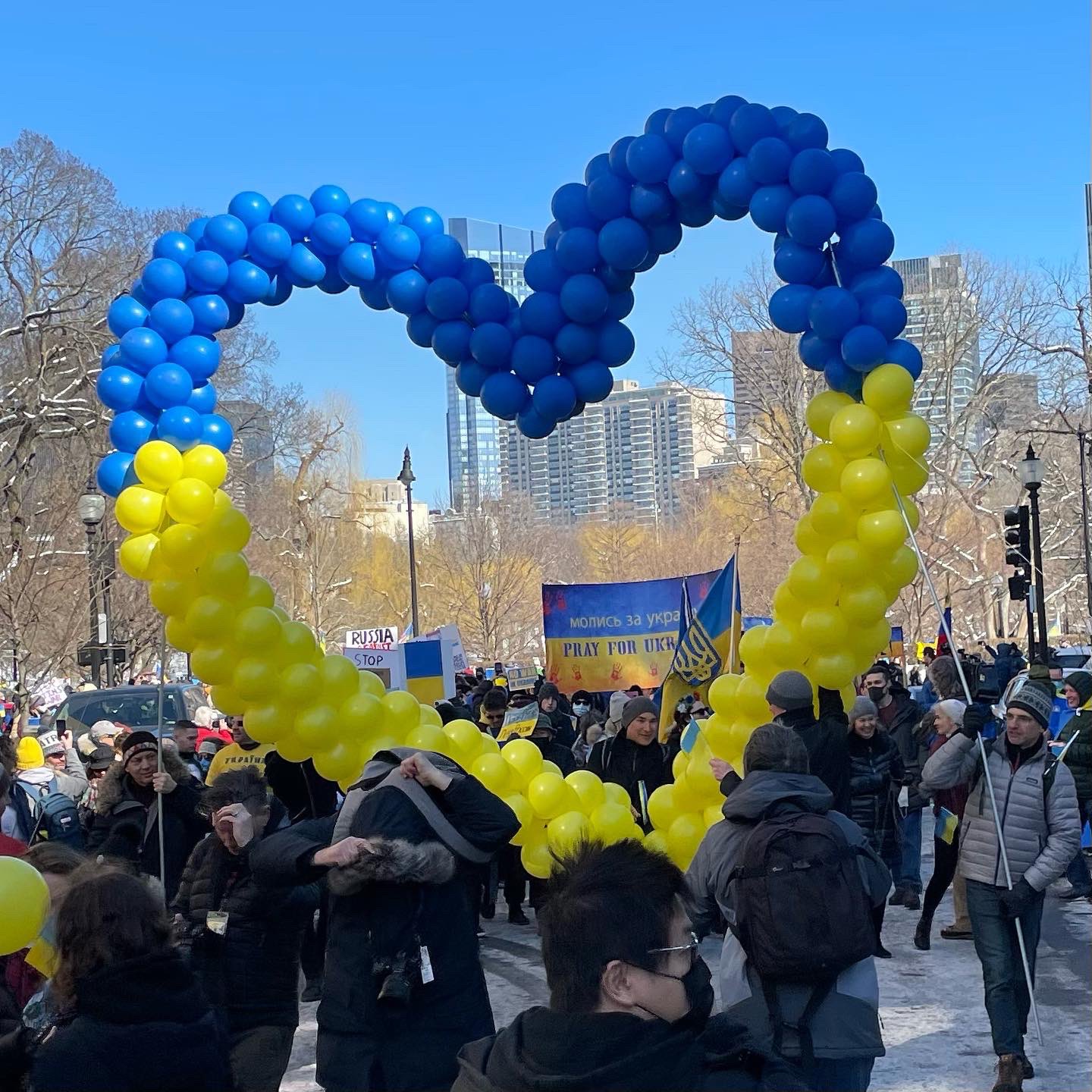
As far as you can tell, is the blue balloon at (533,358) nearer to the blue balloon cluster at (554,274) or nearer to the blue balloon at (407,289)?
the blue balloon cluster at (554,274)

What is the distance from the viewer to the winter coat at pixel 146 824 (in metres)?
7.31

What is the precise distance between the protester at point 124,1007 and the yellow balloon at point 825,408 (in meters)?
5.72

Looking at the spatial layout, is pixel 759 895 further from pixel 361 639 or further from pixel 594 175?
pixel 361 639

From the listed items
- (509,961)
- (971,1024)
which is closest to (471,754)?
(509,961)

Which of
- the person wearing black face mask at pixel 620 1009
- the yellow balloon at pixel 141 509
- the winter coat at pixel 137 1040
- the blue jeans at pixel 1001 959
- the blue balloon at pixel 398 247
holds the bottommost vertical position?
the blue jeans at pixel 1001 959

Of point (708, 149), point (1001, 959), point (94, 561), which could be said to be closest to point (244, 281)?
point (708, 149)

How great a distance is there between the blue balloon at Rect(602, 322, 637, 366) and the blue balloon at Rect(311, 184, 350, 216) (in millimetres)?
1870

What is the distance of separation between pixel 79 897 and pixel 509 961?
269 inches

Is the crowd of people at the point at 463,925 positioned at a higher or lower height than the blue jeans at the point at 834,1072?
higher

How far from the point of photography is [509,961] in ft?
32.1

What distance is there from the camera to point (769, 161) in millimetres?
7977

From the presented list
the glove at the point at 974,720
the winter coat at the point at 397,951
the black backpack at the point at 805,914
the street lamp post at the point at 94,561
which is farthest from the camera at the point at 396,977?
the street lamp post at the point at 94,561

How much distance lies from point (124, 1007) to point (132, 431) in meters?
5.94

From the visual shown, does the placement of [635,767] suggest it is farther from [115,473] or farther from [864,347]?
[115,473]
